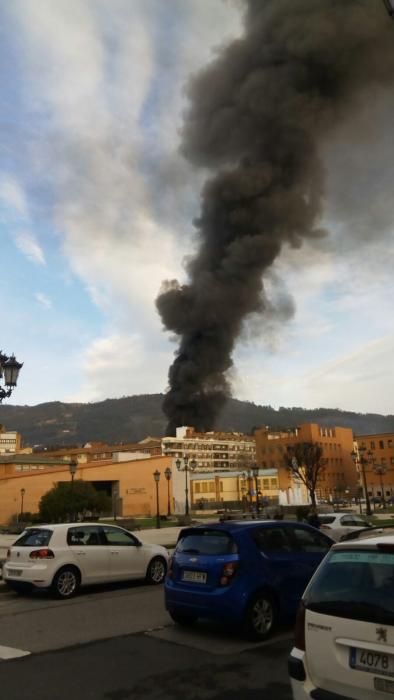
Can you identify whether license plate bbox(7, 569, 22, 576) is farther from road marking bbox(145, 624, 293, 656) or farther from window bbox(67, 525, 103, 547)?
road marking bbox(145, 624, 293, 656)

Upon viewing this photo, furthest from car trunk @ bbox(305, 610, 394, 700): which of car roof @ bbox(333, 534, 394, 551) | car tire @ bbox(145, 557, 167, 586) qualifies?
car tire @ bbox(145, 557, 167, 586)

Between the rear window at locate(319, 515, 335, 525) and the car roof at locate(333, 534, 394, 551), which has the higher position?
the car roof at locate(333, 534, 394, 551)

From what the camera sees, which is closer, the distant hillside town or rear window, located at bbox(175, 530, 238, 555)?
rear window, located at bbox(175, 530, 238, 555)

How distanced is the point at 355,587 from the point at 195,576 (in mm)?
3666

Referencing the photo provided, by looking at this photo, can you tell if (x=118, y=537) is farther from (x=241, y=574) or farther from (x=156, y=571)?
(x=241, y=574)

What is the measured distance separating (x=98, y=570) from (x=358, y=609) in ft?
25.5

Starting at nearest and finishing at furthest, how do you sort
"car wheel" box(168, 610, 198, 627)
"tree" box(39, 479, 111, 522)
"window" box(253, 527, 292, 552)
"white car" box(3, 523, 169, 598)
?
"window" box(253, 527, 292, 552), "car wheel" box(168, 610, 198, 627), "white car" box(3, 523, 169, 598), "tree" box(39, 479, 111, 522)

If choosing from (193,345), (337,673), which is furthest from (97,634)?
(193,345)

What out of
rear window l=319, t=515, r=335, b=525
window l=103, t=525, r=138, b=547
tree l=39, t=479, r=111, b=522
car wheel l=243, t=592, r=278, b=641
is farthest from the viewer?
tree l=39, t=479, r=111, b=522

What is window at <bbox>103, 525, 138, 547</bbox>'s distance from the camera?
35.1 feet

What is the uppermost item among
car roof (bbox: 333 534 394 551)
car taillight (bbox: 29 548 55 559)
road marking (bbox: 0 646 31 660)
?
car roof (bbox: 333 534 394 551)

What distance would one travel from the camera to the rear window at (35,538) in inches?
391

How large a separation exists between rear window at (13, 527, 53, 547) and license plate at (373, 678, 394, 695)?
7685 millimetres

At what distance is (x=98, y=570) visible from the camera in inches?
403
